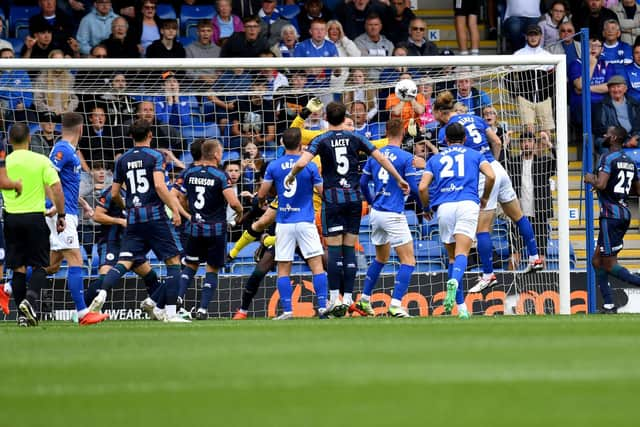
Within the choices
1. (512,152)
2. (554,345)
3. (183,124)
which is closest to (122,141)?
(183,124)

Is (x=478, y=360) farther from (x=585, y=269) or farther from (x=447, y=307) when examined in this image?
(x=585, y=269)

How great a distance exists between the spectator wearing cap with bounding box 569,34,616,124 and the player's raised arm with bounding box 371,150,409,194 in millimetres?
6704

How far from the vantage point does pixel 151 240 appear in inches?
495

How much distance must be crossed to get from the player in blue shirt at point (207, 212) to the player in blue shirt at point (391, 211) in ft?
5.08

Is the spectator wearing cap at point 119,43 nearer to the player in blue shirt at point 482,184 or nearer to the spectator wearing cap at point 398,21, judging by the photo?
the spectator wearing cap at point 398,21

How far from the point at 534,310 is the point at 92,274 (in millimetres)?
5809

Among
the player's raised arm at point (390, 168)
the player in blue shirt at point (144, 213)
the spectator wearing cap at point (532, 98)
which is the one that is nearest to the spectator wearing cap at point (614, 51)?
the spectator wearing cap at point (532, 98)

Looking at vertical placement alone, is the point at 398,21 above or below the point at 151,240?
above

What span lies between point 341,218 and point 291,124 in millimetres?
3046

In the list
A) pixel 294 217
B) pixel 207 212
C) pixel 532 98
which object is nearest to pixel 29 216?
pixel 207 212

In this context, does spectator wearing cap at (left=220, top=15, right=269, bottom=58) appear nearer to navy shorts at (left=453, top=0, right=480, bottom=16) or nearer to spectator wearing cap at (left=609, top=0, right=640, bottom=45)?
navy shorts at (left=453, top=0, right=480, bottom=16)

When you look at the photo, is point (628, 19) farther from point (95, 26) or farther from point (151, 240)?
point (151, 240)

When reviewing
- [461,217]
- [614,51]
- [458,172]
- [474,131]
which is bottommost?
[461,217]

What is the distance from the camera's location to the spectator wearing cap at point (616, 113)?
1831 centimetres
